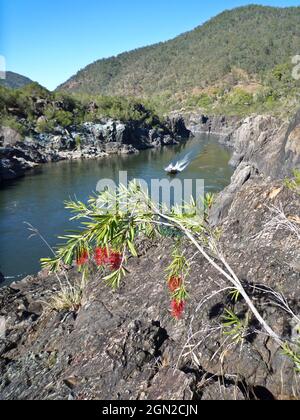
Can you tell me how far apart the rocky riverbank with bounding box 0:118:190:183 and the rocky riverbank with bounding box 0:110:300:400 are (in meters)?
31.1

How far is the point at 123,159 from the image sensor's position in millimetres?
51219

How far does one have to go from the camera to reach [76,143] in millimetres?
54781

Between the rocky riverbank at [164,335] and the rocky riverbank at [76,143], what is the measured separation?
31055 mm

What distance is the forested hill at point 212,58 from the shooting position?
132m

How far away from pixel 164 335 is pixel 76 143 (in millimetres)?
51830

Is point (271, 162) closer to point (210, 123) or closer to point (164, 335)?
point (164, 335)

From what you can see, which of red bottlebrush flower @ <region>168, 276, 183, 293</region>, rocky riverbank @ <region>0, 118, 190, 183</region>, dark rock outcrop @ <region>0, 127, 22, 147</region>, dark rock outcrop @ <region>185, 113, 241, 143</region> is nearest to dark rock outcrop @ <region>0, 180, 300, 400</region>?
red bottlebrush flower @ <region>168, 276, 183, 293</region>

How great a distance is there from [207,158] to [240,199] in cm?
4275

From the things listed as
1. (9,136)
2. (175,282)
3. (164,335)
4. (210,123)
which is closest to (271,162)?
(164,335)

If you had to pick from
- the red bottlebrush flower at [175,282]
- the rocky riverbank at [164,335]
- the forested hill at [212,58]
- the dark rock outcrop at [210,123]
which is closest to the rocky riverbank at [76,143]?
the dark rock outcrop at [210,123]

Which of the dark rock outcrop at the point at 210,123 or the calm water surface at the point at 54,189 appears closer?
the calm water surface at the point at 54,189

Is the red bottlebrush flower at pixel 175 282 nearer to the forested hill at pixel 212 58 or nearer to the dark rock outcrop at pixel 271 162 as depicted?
the dark rock outcrop at pixel 271 162
